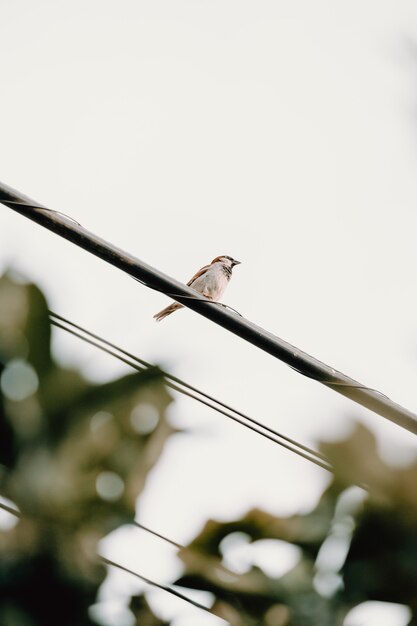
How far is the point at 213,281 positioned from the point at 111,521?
8236mm

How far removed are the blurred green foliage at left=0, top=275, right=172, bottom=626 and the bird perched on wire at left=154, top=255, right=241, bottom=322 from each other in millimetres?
7683

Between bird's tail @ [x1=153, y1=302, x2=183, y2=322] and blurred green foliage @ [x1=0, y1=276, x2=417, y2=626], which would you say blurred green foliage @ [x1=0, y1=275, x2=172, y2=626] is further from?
bird's tail @ [x1=153, y1=302, x2=183, y2=322]

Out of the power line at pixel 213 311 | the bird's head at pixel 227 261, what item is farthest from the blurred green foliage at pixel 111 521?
the bird's head at pixel 227 261

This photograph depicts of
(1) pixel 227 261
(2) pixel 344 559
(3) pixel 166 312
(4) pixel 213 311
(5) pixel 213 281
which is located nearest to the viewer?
(2) pixel 344 559

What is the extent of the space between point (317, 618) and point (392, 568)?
160 mm

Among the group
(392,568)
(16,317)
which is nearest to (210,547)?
(392,568)

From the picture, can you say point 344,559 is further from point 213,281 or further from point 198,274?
point 198,274

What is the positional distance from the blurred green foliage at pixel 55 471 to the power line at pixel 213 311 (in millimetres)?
1247

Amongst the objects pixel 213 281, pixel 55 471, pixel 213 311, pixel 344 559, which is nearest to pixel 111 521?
pixel 55 471

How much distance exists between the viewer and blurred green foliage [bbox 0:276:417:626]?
1.35m

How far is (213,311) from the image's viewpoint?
301 centimetres

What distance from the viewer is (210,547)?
152 centimetres

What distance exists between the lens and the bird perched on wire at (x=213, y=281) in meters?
9.56

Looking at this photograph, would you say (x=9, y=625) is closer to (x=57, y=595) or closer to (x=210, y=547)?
(x=57, y=595)
